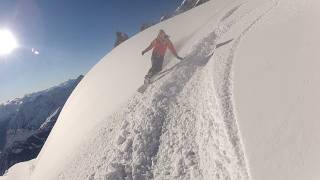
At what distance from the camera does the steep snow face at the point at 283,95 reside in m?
7.45

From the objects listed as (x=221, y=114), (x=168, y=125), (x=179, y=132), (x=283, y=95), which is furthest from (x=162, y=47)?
(x=283, y=95)

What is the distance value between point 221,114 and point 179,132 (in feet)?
5.12

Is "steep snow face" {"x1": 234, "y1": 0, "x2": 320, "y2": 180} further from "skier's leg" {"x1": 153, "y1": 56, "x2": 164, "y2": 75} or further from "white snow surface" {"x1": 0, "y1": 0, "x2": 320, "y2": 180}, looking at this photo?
"skier's leg" {"x1": 153, "y1": 56, "x2": 164, "y2": 75}

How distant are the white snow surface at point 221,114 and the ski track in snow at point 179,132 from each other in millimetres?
35

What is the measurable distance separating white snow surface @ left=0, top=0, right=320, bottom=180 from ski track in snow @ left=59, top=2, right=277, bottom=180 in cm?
4

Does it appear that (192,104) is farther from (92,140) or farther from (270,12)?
(270,12)

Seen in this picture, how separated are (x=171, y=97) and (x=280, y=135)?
625 cm

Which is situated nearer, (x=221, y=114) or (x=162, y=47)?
(x=221, y=114)

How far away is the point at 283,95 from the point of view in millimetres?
9859

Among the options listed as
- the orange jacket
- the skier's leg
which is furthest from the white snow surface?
the orange jacket

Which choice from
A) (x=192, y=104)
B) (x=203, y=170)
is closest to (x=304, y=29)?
(x=192, y=104)

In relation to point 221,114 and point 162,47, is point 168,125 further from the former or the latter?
point 162,47

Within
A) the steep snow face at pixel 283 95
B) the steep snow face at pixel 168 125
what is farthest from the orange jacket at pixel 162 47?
the steep snow face at pixel 283 95

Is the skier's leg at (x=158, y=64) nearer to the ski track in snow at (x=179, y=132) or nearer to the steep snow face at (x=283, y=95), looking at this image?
the ski track in snow at (x=179, y=132)
